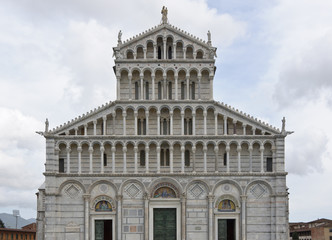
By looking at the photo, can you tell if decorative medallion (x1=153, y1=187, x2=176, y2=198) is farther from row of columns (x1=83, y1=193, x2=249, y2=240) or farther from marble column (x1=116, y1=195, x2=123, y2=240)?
marble column (x1=116, y1=195, x2=123, y2=240)

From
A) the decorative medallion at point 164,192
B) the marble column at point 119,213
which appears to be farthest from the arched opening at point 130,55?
the marble column at point 119,213

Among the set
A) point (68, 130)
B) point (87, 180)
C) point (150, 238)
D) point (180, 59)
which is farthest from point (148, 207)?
point (180, 59)

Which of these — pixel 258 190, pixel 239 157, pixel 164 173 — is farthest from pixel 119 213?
pixel 258 190

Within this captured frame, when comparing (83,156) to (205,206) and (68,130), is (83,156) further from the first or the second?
(205,206)

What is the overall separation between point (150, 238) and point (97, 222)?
3593 mm

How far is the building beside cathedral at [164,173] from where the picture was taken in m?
33.5

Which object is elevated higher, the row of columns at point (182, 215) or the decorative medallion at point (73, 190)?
the decorative medallion at point (73, 190)

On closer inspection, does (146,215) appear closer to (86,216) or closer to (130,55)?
(86,216)

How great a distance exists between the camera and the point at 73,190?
1328 inches

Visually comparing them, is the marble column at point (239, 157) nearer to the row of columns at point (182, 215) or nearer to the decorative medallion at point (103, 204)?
the row of columns at point (182, 215)

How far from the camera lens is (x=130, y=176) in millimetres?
33781

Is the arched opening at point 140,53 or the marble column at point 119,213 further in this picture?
the arched opening at point 140,53

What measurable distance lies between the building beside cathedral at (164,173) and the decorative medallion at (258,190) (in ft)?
0.21

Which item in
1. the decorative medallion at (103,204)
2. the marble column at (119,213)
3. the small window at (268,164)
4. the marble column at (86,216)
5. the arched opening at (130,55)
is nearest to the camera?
the marble column at (86,216)
